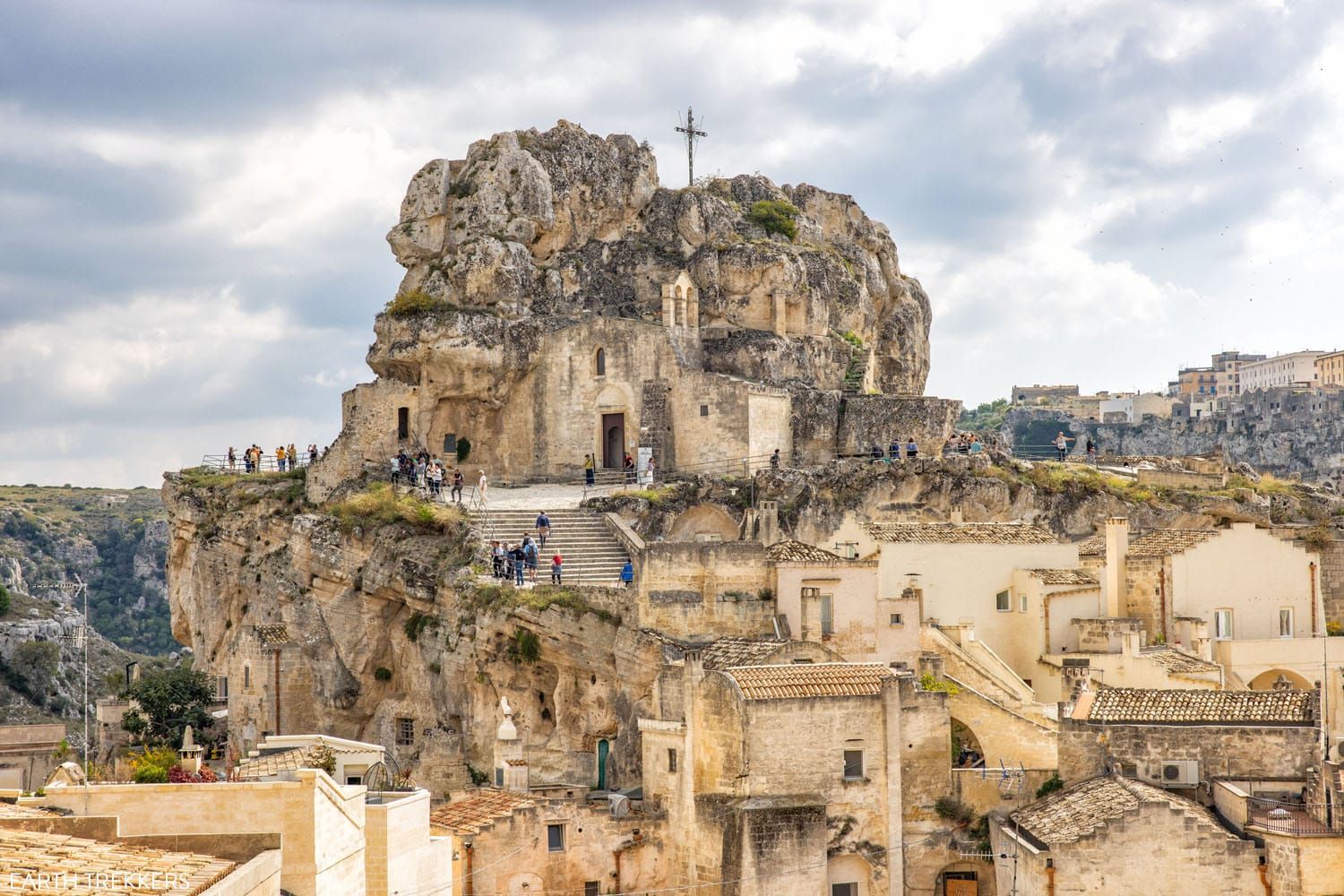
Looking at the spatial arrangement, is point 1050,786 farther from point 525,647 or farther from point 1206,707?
point 525,647

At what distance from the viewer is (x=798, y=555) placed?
45969 millimetres

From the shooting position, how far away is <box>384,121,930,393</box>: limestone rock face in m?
60.8

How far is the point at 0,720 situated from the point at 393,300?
41.7 meters

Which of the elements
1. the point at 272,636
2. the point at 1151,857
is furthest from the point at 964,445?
the point at 1151,857

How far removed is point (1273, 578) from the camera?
52031 mm

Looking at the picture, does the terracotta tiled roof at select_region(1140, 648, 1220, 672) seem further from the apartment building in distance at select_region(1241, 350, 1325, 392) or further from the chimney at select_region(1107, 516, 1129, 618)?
the apartment building in distance at select_region(1241, 350, 1325, 392)

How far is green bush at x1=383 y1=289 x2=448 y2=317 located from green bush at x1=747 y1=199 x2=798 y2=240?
489 inches

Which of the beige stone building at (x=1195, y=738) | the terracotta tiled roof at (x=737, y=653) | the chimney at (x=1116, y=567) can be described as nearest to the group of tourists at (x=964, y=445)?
the chimney at (x=1116, y=567)

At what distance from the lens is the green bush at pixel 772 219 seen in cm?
6612

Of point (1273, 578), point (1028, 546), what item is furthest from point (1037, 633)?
point (1273, 578)

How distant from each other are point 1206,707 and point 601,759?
13.7 meters

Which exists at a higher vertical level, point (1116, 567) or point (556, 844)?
point (1116, 567)

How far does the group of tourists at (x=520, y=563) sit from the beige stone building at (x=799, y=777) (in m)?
8.58

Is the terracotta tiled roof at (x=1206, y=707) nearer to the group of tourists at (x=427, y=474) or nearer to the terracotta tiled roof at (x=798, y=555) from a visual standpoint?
the terracotta tiled roof at (x=798, y=555)
